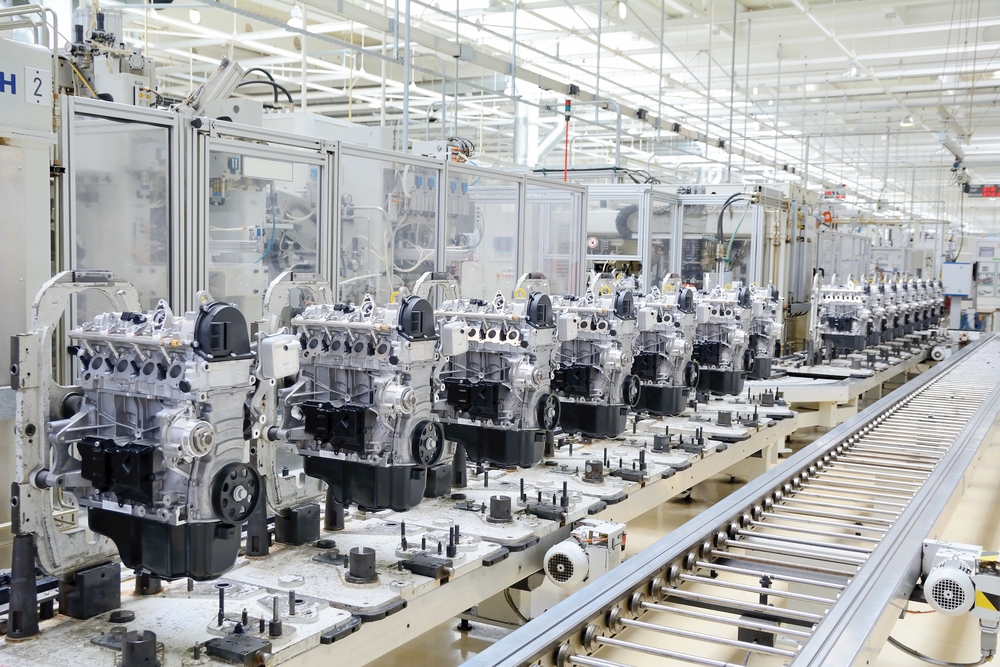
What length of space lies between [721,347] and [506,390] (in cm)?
283

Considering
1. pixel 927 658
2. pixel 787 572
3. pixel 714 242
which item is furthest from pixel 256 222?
pixel 714 242

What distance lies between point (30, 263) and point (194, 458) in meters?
1.08

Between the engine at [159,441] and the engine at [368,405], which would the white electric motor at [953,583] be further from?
the engine at [159,441]

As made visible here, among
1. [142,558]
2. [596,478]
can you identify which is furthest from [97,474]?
[596,478]

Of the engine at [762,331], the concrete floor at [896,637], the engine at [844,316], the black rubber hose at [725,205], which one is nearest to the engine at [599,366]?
the concrete floor at [896,637]

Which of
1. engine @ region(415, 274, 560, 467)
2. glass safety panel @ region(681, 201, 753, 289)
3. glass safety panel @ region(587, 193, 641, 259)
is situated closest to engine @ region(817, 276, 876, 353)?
glass safety panel @ region(681, 201, 753, 289)

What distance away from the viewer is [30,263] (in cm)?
313

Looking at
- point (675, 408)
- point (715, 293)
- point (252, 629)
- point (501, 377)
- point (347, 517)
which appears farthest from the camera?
point (715, 293)

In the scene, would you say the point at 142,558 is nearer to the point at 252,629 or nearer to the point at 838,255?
the point at 252,629

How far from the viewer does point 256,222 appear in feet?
14.5

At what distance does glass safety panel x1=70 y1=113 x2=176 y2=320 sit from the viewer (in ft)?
11.4

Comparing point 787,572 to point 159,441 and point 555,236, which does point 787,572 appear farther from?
point 555,236

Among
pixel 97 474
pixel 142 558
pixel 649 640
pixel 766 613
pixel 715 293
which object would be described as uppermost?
pixel 715 293

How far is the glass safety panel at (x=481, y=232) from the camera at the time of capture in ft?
18.9
